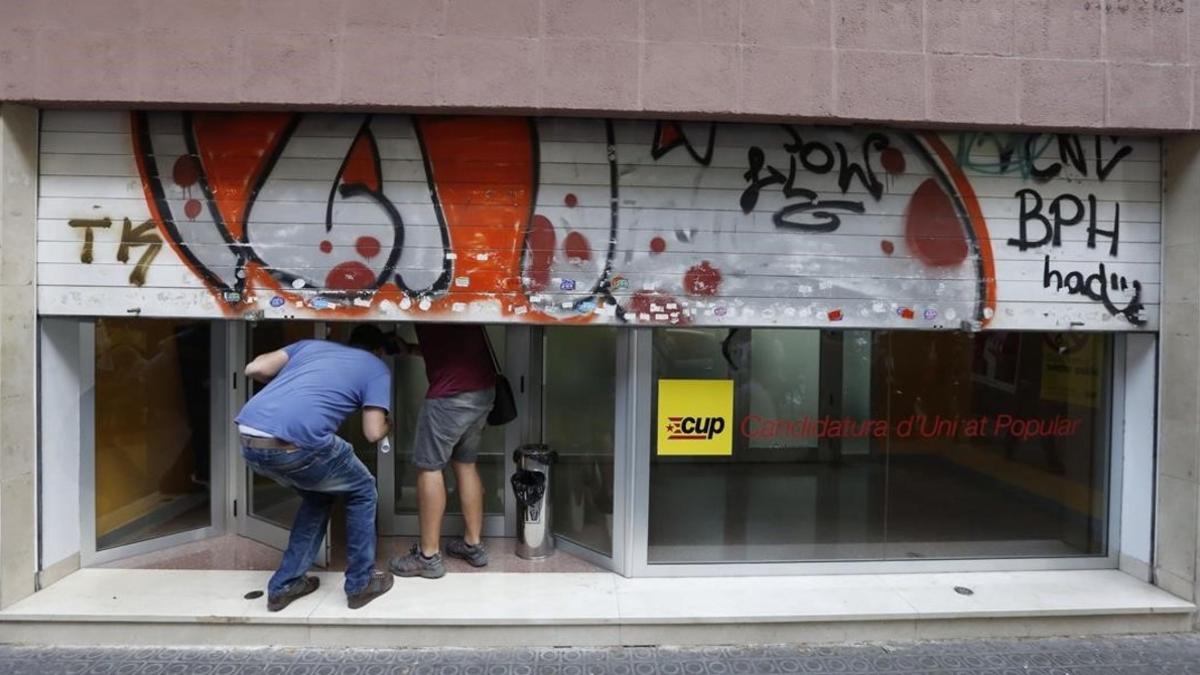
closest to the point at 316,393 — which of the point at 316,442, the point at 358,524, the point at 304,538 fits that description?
the point at 316,442

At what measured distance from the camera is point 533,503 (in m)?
4.79

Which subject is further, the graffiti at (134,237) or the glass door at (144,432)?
the glass door at (144,432)

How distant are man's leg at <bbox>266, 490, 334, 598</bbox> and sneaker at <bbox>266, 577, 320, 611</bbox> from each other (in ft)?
0.09

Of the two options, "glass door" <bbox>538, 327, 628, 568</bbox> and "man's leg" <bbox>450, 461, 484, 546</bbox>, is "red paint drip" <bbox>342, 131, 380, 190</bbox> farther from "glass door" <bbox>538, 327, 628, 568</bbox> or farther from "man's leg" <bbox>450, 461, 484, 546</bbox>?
"man's leg" <bbox>450, 461, 484, 546</bbox>

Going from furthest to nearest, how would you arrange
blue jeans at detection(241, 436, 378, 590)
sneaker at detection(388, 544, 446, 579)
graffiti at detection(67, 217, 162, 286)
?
sneaker at detection(388, 544, 446, 579) < graffiti at detection(67, 217, 162, 286) < blue jeans at detection(241, 436, 378, 590)

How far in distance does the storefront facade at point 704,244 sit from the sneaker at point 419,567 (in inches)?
37.3

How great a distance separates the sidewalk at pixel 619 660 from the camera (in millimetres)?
3586

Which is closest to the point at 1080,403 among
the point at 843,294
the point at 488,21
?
the point at 843,294

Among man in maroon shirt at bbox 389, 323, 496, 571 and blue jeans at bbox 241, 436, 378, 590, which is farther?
man in maroon shirt at bbox 389, 323, 496, 571

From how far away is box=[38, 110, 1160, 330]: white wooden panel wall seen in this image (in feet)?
13.3

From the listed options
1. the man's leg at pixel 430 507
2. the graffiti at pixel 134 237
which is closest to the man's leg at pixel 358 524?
the man's leg at pixel 430 507

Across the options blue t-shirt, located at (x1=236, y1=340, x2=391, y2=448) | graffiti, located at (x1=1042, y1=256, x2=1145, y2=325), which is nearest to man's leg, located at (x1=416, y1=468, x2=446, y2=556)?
blue t-shirt, located at (x1=236, y1=340, x2=391, y2=448)

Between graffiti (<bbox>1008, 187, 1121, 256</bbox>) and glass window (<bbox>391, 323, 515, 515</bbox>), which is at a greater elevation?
graffiti (<bbox>1008, 187, 1121, 256</bbox>)

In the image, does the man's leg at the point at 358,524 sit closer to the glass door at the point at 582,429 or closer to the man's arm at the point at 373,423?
the man's arm at the point at 373,423
